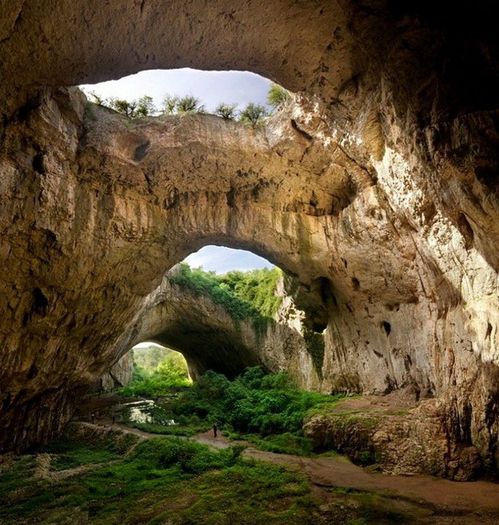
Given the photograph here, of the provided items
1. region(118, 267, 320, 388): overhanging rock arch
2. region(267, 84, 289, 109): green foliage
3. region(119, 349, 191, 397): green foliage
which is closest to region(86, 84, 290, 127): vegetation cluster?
region(267, 84, 289, 109): green foliage

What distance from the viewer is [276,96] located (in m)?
Result: 11.8

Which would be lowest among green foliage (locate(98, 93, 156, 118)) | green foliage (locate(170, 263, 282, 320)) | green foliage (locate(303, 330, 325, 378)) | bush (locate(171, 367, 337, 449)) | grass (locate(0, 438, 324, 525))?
grass (locate(0, 438, 324, 525))

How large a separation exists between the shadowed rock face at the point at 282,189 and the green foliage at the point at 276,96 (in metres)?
0.86

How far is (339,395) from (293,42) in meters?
12.4

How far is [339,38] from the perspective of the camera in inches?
255

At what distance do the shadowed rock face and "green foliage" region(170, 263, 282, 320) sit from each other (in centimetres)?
550

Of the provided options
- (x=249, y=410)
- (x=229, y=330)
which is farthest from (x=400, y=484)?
(x=229, y=330)

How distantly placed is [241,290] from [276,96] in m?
13.5

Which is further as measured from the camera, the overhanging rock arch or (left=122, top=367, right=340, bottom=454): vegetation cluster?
the overhanging rock arch

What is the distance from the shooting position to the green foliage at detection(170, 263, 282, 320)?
2128 centimetres

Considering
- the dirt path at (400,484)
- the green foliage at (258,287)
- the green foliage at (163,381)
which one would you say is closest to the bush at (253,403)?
the dirt path at (400,484)

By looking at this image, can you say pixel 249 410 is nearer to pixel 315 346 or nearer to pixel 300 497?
pixel 315 346

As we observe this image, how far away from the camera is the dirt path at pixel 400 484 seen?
6121 mm

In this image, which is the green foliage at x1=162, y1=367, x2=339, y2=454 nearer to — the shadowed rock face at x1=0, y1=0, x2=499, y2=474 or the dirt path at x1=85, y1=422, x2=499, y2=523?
the dirt path at x1=85, y1=422, x2=499, y2=523
